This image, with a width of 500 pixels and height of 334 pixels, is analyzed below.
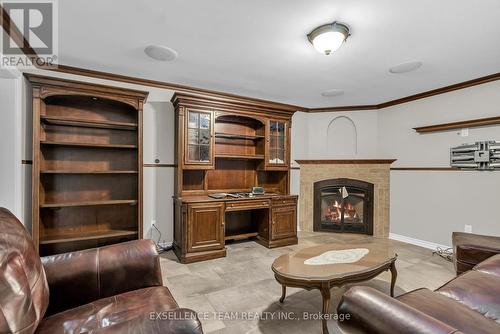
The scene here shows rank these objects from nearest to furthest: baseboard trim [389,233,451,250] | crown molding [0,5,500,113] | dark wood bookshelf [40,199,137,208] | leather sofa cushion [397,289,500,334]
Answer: leather sofa cushion [397,289,500,334]
crown molding [0,5,500,113]
dark wood bookshelf [40,199,137,208]
baseboard trim [389,233,451,250]

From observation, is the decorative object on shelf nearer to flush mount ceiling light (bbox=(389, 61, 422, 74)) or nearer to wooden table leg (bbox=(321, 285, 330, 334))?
flush mount ceiling light (bbox=(389, 61, 422, 74))

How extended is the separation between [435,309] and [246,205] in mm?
2446

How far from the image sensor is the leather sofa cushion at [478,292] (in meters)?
1.36

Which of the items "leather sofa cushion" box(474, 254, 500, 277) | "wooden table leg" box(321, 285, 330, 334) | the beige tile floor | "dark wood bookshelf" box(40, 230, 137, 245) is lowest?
the beige tile floor

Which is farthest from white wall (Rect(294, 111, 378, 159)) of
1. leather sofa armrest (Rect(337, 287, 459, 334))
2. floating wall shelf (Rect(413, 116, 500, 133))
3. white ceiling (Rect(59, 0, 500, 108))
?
leather sofa armrest (Rect(337, 287, 459, 334))

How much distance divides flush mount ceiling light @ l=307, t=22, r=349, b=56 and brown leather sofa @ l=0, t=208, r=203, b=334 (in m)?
2.16

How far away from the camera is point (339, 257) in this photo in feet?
6.90

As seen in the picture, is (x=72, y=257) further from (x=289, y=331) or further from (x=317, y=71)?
(x=317, y=71)

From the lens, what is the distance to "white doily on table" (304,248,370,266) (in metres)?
2.01

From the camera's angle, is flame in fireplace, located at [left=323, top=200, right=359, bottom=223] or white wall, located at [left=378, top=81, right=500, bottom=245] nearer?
white wall, located at [left=378, top=81, right=500, bottom=245]

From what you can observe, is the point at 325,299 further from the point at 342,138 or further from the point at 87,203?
the point at 342,138

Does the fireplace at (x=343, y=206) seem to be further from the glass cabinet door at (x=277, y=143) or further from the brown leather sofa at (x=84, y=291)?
the brown leather sofa at (x=84, y=291)

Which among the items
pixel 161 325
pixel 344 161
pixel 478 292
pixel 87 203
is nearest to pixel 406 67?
pixel 344 161

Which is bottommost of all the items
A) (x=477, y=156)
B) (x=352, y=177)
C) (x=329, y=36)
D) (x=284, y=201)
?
(x=284, y=201)
